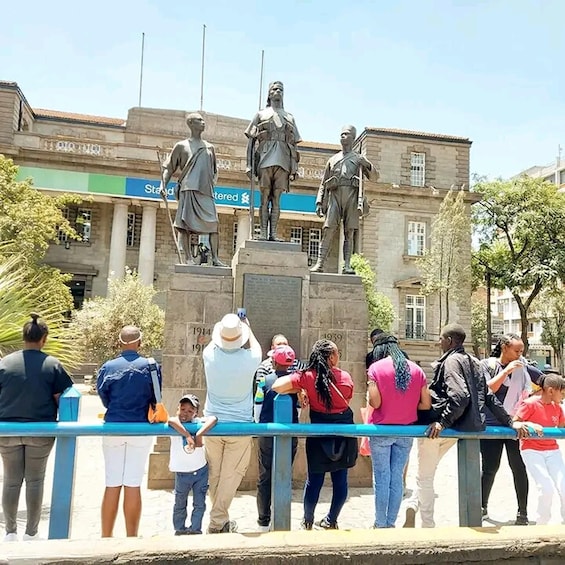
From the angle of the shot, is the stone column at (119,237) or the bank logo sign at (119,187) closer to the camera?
the bank logo sign at (119,187)

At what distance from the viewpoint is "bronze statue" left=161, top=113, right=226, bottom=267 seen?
856cm

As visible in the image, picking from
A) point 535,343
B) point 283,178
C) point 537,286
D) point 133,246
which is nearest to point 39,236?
point 133,246

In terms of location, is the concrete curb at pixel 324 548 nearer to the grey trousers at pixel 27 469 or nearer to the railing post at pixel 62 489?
the railing post at pixel 62 489

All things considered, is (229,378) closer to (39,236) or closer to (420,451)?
(420,451)

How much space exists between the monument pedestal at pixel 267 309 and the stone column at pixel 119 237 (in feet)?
88.7

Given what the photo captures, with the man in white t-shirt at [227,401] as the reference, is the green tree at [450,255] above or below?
above

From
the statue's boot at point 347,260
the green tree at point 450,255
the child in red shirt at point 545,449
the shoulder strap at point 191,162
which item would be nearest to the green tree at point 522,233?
the green tree at point 450,255

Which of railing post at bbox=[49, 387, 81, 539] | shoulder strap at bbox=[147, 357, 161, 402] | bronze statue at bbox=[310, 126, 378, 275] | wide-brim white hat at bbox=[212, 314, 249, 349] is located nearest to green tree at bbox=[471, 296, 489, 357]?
bronze statue at bbox=[310, 126, 378, 275]

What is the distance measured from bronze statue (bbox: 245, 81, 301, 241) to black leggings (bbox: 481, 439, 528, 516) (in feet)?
14.7

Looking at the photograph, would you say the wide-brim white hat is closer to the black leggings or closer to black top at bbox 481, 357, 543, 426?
black top at bbox 481, 357, 543, 426

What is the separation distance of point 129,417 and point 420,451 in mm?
2507

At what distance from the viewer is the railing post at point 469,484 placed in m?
3.69

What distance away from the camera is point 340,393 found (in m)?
4.51

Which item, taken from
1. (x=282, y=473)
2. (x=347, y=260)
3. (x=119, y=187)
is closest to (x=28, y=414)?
(x=282, y=473)
